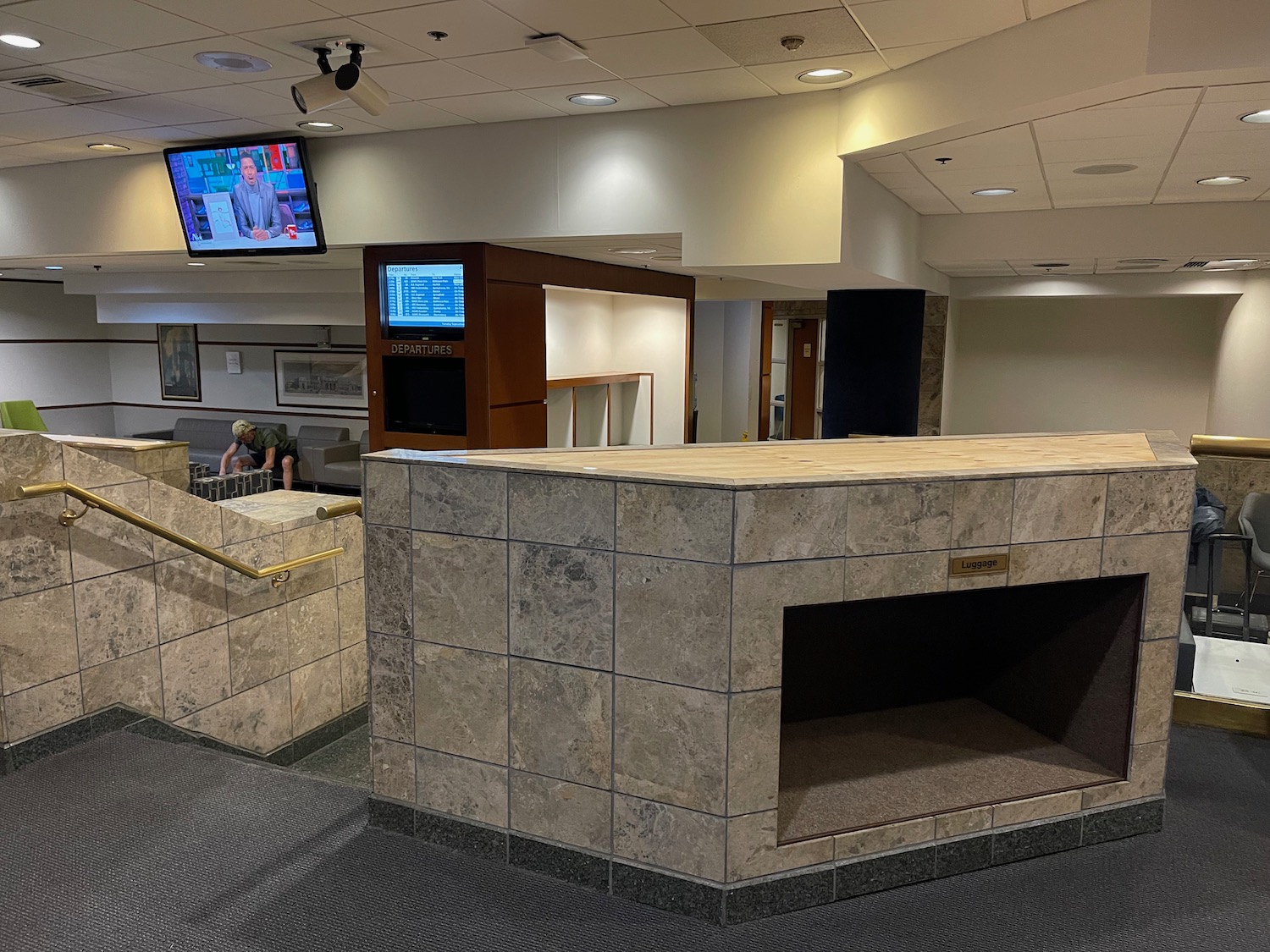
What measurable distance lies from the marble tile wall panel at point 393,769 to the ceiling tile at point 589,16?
2.69 m

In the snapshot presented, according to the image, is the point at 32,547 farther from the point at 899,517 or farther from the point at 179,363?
the point at 179,363

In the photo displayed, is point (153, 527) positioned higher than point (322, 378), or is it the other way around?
point (322, 378)

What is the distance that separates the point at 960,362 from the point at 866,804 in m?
10.8

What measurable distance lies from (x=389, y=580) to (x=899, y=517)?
1442 mm

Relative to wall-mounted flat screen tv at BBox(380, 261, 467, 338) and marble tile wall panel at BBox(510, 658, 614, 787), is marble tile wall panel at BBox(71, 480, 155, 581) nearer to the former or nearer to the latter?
marble tile wall panel at BBox(510, 658, 614, 787)

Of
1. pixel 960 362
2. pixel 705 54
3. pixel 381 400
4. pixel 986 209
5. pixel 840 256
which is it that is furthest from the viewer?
pixel 960 362

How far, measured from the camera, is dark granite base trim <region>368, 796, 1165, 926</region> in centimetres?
244

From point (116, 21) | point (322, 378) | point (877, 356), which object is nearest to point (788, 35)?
point (116, 21)

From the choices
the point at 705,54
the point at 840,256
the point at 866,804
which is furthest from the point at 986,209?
the point at 866,804

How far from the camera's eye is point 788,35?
149 inches

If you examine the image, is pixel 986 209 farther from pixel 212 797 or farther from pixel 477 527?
pixel 212 797

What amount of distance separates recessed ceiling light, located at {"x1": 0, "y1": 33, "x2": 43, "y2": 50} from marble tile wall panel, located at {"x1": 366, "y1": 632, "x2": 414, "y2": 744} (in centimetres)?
330

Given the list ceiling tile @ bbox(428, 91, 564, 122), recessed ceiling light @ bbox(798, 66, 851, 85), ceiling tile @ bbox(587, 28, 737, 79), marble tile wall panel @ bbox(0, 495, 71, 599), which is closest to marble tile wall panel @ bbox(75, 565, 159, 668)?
marble tile wall panel @ bbox(0, 495, 71, 599)

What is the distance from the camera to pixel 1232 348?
30.9 ft
